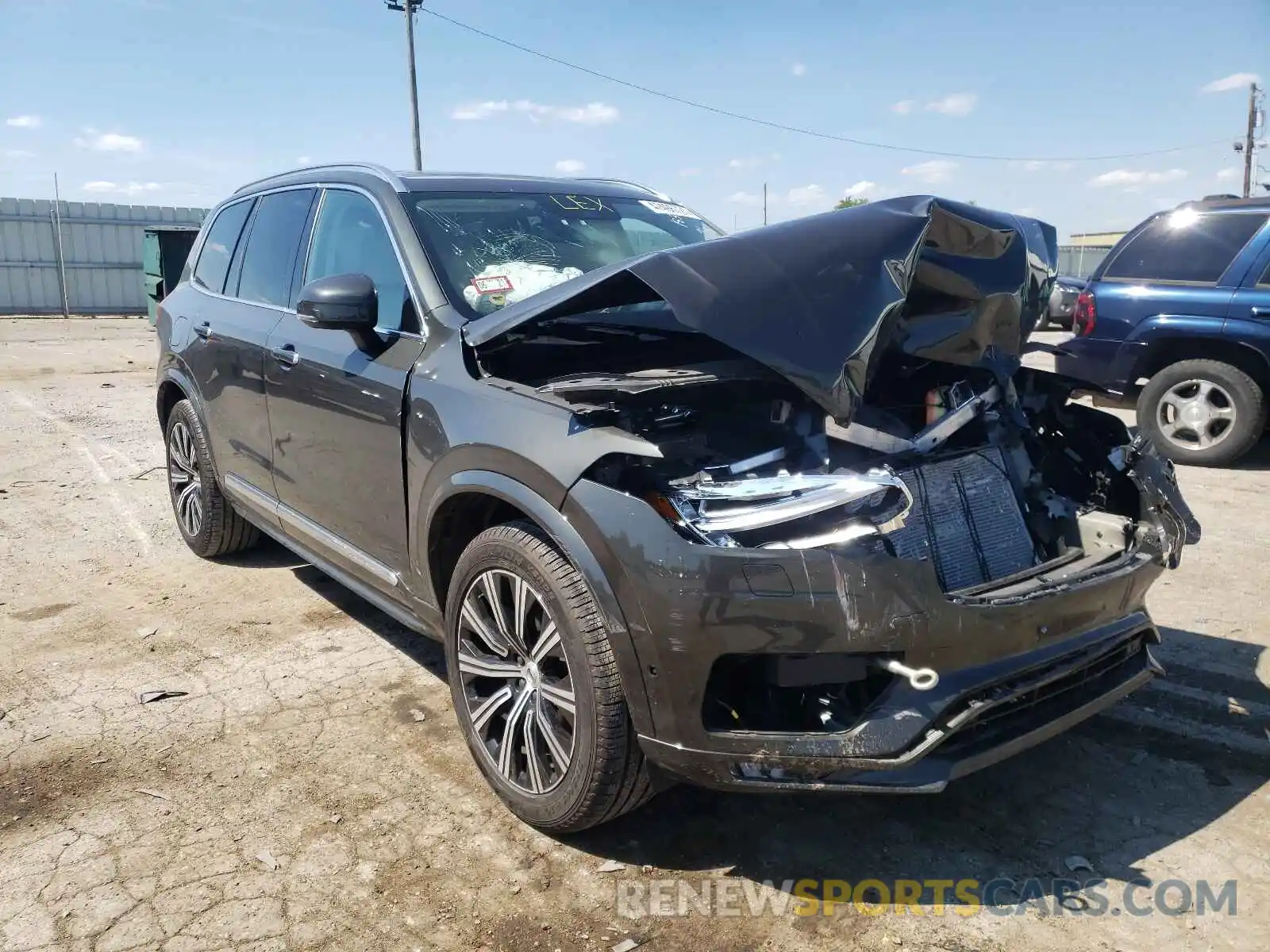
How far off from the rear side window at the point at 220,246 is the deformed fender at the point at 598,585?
3.08 metres

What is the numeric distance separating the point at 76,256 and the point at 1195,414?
89.6 ft

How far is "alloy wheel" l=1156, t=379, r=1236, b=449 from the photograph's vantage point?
7.30 m

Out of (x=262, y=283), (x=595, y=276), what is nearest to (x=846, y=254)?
(x=595, y=276)

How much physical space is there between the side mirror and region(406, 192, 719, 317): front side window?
0.85 ft

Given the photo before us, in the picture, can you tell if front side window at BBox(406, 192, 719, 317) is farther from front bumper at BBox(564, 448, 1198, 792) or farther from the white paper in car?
front bumper at BBox(564, 448, 1198, 792)

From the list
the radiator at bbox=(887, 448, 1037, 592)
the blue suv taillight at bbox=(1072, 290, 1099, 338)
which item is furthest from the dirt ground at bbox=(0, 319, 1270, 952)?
the blue suv taillight at bbox=(1072, 290, 1099, 338)

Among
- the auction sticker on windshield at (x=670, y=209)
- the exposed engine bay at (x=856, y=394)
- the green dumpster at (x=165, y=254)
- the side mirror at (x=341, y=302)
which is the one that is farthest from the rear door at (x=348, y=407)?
the green dumpster at (x=165, y=254)

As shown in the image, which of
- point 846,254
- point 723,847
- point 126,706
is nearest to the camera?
point 846,254

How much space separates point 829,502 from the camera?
240 centimetres

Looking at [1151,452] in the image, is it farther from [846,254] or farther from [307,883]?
[307,883]

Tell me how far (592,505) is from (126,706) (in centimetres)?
241

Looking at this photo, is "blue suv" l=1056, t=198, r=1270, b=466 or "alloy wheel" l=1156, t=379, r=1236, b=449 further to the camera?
"alloy wheel" l=1156, t=379, r=1236, b=449

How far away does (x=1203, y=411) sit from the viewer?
7.36 meters

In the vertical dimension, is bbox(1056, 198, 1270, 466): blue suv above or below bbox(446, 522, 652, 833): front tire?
above
